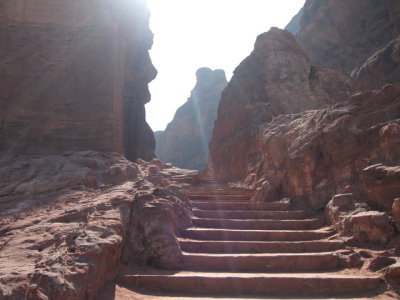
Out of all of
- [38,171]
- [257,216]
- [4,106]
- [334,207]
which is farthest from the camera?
[4,106]

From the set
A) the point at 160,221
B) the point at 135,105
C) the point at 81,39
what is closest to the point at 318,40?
the point at 135,105

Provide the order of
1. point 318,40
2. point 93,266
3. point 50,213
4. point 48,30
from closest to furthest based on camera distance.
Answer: point 93,266 < point 50,213 < point 48,30 < point 318,40

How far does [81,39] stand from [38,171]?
6.49m

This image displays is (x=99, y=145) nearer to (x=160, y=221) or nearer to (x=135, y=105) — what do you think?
(x=160, y=221)

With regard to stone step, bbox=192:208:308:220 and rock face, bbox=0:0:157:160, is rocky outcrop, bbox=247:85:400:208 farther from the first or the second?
rock face, bbox=0:0:157:160

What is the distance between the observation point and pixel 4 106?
31.9 ft

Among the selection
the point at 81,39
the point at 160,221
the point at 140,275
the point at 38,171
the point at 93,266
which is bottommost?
the point at 140,275

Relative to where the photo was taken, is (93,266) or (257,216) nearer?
(93,266)

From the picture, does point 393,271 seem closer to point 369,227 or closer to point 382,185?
point 369,227

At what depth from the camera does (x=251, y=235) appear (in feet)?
15.7

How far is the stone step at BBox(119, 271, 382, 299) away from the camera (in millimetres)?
3420

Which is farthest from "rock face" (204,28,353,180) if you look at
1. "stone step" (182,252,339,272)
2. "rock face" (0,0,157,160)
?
"stone step" (182,252,339,272)

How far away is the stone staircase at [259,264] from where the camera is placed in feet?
11.3

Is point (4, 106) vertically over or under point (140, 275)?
over
